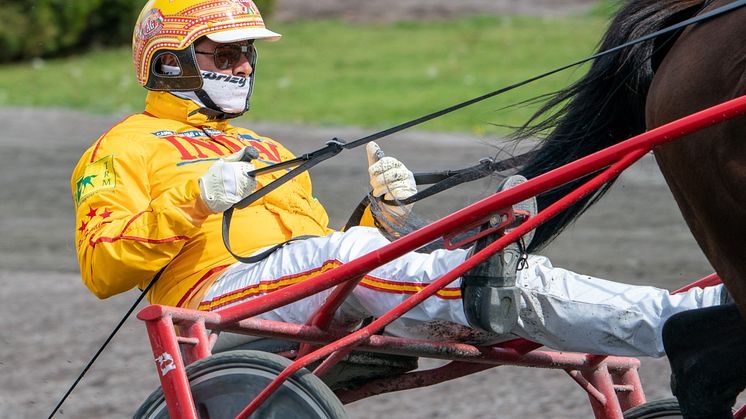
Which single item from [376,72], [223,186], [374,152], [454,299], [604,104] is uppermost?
[376,72]

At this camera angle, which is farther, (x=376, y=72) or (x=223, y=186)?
(x=376, y=72)

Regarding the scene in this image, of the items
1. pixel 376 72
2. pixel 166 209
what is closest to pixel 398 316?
pixel 166 209

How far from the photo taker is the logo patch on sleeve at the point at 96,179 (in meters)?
3.09

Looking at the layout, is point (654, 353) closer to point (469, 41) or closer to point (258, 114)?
point (258, 114)

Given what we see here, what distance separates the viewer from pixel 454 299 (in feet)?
9.11

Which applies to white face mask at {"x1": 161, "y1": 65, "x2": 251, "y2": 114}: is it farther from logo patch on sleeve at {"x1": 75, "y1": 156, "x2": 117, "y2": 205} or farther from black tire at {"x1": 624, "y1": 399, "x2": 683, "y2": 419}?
black tire at {"x1": 624, "y1": 399, "x2": 683, "y2": 419}

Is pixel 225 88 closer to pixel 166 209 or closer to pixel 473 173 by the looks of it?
pixel 166 209

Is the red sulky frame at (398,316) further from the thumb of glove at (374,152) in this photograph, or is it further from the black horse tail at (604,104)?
the thumb of glove at (374,152)

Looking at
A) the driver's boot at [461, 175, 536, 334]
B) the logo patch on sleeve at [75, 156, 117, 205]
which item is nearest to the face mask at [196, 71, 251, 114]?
the logo patch on sleeve at [75, 156, 117, 205]

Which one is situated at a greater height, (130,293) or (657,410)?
(130,293)

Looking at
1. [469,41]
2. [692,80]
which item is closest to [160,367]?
[692,80]

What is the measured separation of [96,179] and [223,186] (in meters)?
0.42

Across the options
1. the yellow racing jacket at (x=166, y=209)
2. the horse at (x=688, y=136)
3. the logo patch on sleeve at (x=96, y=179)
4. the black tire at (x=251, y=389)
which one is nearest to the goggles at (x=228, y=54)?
the yellow racing jacket at (x=166, y=209)

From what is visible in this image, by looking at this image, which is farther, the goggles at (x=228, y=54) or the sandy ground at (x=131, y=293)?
the sandy ground at (x=131, y=293)
